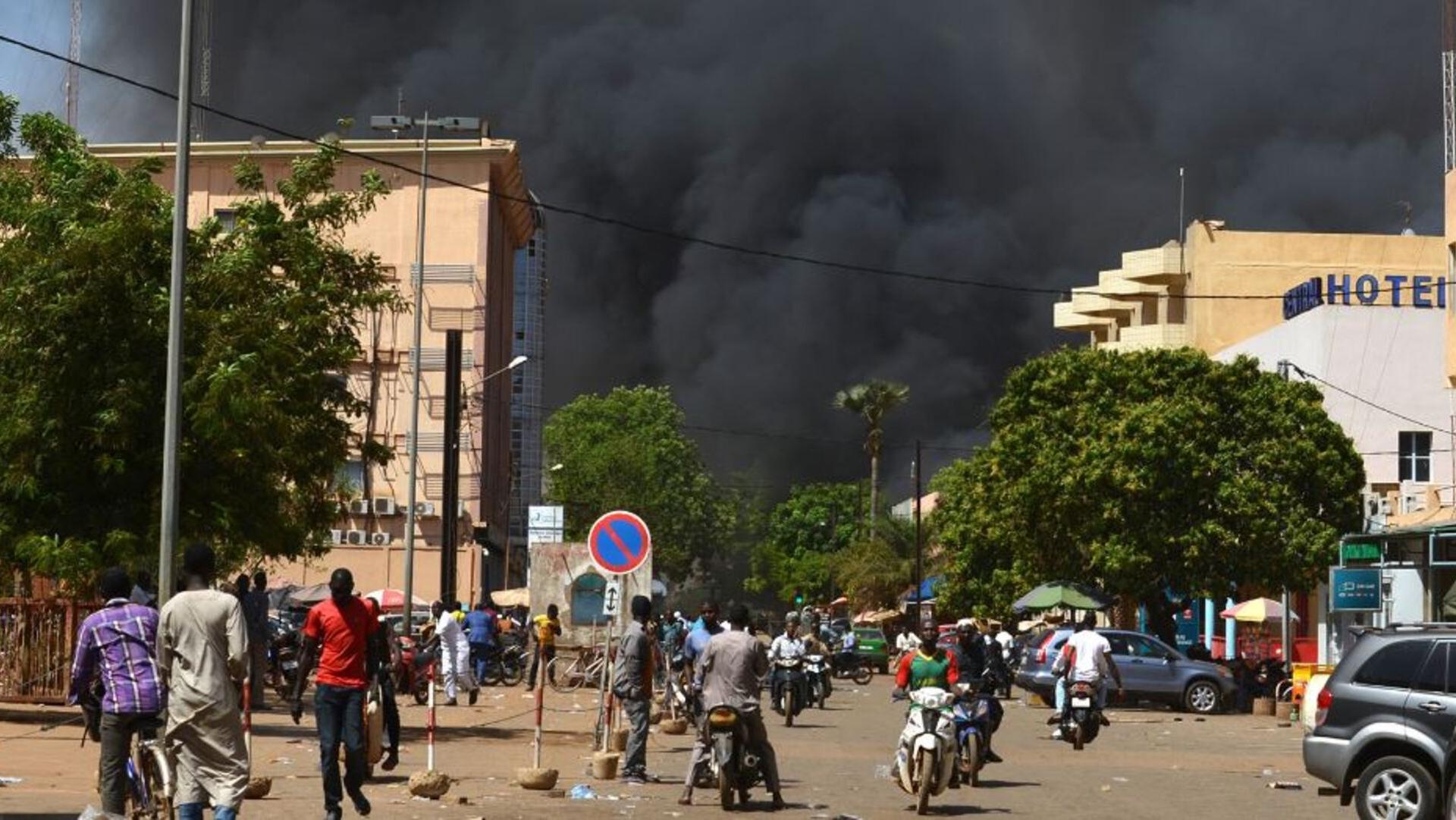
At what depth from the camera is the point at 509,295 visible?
90750 millimetres

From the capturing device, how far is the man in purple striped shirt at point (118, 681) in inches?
518

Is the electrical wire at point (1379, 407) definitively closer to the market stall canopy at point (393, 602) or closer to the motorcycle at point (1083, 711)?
the market stall canopy at point (393, 602)

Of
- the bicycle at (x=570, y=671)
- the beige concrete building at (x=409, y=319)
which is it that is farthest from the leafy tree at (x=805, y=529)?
the bicycle at (x=570, y=671)

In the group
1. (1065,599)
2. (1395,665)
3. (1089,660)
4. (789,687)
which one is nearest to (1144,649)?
(1065,599)

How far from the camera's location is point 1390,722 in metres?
16.8

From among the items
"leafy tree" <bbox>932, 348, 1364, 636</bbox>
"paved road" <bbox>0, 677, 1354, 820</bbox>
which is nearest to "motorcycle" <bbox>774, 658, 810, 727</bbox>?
"paved road" <bbox>0, 677, 1354, 820</bbox>

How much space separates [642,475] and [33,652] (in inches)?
3517

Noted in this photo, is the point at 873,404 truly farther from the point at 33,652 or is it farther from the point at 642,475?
the point at 33,652

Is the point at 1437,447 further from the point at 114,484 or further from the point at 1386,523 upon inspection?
the point at 114,484

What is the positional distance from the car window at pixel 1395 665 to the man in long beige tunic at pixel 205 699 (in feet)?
29.8

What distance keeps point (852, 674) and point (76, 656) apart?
1920 inches

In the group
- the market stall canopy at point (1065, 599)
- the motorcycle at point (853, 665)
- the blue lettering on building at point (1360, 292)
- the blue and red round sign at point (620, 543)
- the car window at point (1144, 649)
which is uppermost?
the blue lettering on building at point (1360, 292)

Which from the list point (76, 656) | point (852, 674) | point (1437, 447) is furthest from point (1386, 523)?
point (76, 656)

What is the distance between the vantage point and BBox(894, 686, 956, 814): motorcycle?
18641 mm
